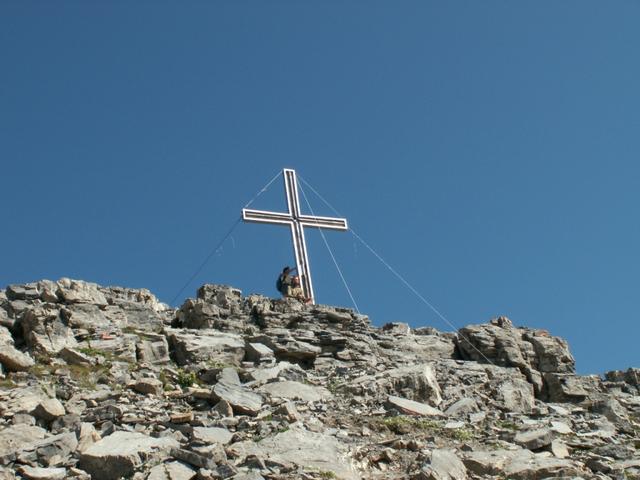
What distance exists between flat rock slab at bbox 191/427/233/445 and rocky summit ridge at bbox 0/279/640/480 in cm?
8

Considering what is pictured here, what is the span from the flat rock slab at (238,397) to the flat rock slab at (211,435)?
1461mm

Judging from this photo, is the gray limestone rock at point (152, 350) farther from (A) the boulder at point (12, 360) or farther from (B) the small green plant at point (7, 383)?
(B) the small green plant at point (7, 383)

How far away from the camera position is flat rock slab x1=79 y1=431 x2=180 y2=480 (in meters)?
14.9

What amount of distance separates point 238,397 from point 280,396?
4.66 ft

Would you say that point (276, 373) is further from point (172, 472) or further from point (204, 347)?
point (172, 472)

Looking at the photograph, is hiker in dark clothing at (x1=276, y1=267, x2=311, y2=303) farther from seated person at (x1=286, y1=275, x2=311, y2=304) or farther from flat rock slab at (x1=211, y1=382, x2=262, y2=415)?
flat rock slab at (x1=211, y1=382, x2=262, y2=415)

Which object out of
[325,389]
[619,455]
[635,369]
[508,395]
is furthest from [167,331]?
[635,369]

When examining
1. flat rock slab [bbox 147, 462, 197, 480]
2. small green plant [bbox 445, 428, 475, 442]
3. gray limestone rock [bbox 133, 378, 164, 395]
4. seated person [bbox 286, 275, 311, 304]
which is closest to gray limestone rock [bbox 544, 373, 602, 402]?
seated person [bbox 286, 275, 311, 304]

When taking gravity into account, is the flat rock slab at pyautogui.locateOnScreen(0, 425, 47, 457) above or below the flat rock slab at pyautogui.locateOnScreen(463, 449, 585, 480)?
below

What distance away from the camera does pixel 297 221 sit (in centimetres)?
3183

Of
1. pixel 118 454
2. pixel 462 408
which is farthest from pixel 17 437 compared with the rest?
pixel 462 408

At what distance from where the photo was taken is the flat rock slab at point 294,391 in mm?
20328

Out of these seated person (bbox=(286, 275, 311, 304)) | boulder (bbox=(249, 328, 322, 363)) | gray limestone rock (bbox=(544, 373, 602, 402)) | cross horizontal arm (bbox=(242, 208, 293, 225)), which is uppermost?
cross horizontal arm (bbox=(242, 208, 293, 225))

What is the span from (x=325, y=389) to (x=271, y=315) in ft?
17.7
